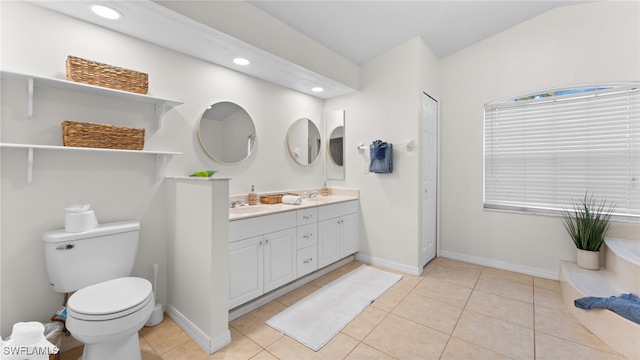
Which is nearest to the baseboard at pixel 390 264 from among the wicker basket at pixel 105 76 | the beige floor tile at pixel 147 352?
the beige floor tile at pixel 147 352

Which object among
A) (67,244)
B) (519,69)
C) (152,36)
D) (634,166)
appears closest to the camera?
(67,244)

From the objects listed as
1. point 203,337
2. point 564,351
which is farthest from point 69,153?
point 564,351

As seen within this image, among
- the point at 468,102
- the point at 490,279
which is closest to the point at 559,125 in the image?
the point at 468,102

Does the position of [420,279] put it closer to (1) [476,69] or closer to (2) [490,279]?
(2) [490,279]

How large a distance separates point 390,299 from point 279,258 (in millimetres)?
1127

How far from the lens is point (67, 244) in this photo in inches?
62.8

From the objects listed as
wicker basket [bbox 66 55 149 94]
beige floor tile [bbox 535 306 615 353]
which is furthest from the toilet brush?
beige floor tile [bbox 535 306 615 353]

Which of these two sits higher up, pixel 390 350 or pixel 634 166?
pixel 634 166

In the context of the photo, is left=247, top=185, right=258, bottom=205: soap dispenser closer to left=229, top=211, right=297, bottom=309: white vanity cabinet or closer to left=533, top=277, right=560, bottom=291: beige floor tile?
left=229, top=211, right=297, bottom=309: white vanity cabinet

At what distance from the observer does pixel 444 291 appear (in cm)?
259

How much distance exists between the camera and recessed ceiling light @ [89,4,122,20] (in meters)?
1.66

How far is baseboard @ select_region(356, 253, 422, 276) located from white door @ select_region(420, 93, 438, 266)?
0.18 meters

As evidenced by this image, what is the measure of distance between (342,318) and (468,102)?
9.90 ft

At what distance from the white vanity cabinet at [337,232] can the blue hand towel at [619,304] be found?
2082mm
